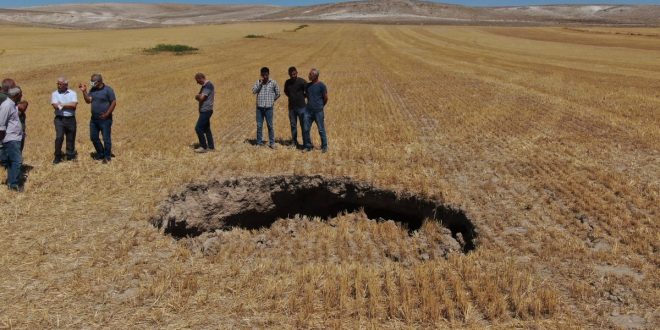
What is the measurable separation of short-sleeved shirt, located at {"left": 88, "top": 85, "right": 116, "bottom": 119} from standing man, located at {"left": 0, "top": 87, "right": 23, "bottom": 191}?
136cm

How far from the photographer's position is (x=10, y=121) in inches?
320

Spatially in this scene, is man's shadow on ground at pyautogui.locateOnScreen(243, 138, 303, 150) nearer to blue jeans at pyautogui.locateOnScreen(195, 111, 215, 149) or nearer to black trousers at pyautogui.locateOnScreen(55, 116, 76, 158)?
blue jeans at pyautogui.locateOnScreen(195, 111, 215, 149)

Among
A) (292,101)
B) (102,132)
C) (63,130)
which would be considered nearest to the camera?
(63,130)

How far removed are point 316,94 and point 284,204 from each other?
2700mm

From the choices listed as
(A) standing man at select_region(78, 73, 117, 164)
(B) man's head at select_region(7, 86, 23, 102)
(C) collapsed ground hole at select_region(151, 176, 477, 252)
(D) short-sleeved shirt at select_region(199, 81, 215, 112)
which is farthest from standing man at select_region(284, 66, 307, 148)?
(B) man's head at select_region(7, 86, 23, 102)

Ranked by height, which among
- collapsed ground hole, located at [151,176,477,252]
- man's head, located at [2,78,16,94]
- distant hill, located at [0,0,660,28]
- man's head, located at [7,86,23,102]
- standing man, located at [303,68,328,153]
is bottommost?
collapsed ground hole, located at [151,176,477,252]

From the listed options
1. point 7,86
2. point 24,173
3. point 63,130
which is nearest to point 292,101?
point 63,130

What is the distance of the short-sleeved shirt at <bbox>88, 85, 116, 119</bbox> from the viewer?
9594 mm

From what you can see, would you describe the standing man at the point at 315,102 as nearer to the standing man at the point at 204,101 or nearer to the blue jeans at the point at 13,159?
the standing man at the point at 204,101

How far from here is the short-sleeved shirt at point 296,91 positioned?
1068cm

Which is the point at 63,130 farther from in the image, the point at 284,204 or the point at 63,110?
the point at 284,204

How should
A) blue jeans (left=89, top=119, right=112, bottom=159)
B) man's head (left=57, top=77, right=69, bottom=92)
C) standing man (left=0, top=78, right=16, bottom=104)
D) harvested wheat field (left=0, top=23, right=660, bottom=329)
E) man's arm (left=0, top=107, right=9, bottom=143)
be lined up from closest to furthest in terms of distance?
harvested wheat field (left=0, top=23, right=660, bottom=329) → man's arm (left=0, top=107, right=9, bottom=143) → standing man (left=0, top=78, right=16, bottom=104) → man's head (left=57, top=77, right=69, bottom=92) → blue jeans (left=89, top=119, right=112, bottom=159)

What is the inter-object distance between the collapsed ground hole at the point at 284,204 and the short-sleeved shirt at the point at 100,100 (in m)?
2.68

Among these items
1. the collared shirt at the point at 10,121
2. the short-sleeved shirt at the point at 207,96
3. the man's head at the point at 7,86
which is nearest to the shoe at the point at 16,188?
the collared shirt at the point at 10,121
